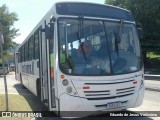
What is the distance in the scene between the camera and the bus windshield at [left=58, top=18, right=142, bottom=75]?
858cm

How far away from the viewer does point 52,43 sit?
920cm

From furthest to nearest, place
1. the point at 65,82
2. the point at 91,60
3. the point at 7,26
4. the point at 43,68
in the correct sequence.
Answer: the point at 7,26 < the point at 43,68 < the point at 91,60 < the point at 65,82

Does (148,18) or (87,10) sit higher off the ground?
(148,18)

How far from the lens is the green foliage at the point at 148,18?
149 feet

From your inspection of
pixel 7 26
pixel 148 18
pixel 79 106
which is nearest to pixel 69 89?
pixel 79 106

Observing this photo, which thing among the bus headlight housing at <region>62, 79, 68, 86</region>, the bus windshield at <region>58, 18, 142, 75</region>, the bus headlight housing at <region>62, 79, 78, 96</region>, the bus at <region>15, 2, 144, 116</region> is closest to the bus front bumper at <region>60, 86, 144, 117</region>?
the bus at <region>15, 2, 144, 116</region>

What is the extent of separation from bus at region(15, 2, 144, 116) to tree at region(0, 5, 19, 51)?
4792 cm

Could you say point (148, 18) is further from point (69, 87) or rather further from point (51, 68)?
point (69, 87)

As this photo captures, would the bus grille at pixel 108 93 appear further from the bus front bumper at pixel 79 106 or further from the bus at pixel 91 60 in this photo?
the bus front bumper at pixel 79 106

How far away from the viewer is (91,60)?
8664 mm

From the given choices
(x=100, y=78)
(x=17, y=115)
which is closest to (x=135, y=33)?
(x=100, y=78)

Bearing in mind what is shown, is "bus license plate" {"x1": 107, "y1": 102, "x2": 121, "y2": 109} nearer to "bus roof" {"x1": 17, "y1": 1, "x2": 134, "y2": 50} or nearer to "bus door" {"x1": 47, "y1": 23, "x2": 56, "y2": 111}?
"bus door" {"x1": 47, "y1": 23, "x2": 56, "y2": 111}

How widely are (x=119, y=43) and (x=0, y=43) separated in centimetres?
490

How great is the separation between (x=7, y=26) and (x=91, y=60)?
5068 centimetres
